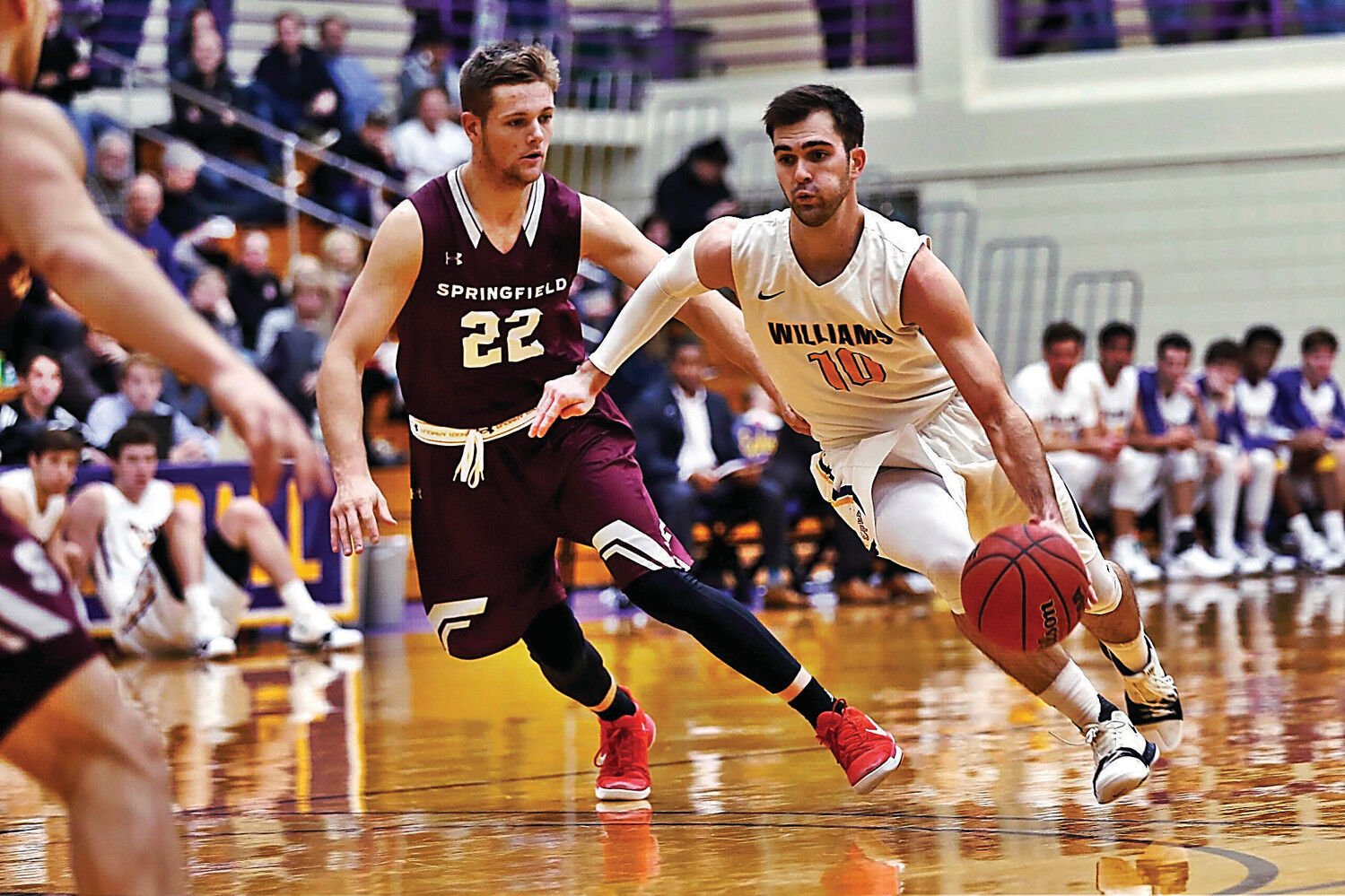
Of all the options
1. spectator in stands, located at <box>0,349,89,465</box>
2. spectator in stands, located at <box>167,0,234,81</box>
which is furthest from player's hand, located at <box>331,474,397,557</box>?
spectator in stands, located at <box>167,0,234,81</box>

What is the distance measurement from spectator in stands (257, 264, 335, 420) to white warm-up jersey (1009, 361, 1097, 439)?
4.59 m

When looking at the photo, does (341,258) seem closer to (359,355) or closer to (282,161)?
(282,161)

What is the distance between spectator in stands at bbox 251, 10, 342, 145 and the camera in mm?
15227

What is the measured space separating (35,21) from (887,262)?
247 centimetres

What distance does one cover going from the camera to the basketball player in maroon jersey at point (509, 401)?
5.44m

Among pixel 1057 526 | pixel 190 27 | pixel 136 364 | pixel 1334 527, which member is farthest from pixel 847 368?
pixel 190 27

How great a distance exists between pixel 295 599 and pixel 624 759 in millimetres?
5295

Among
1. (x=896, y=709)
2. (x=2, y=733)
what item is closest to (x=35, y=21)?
(x=2, y=733)

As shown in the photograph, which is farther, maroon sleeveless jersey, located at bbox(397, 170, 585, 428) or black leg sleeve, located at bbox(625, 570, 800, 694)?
maroon sleeveless jersey, located at bbox(397, 170, 585, 428)

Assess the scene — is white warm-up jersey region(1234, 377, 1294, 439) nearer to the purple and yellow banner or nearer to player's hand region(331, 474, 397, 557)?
the purple and yellow banner

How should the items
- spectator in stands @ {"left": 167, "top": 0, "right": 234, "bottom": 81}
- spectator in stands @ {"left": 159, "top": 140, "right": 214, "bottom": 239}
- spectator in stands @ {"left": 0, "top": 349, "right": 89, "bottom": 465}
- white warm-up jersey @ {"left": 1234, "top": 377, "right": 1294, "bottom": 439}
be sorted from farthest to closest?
spectator in stands @ {"left": 167, "top": 0, "right": 234, "bottom": 81}
white warm-up jersey @ {"left": 1234, "top": 377, "right": 1294, "bottom": 439}
spectator in stands @ {"left": 159, "top": 140, "right": 214, "bottom": 239}
spectator in stands @ {"left": 0, "top": 349, "right": 89, "bottom": 465}

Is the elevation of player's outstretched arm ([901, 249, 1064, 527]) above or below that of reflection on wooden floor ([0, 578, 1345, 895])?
above

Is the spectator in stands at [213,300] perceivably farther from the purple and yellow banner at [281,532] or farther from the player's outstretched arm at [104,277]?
the player's outstretched arm at [104,277]

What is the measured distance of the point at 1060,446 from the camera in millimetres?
13195
